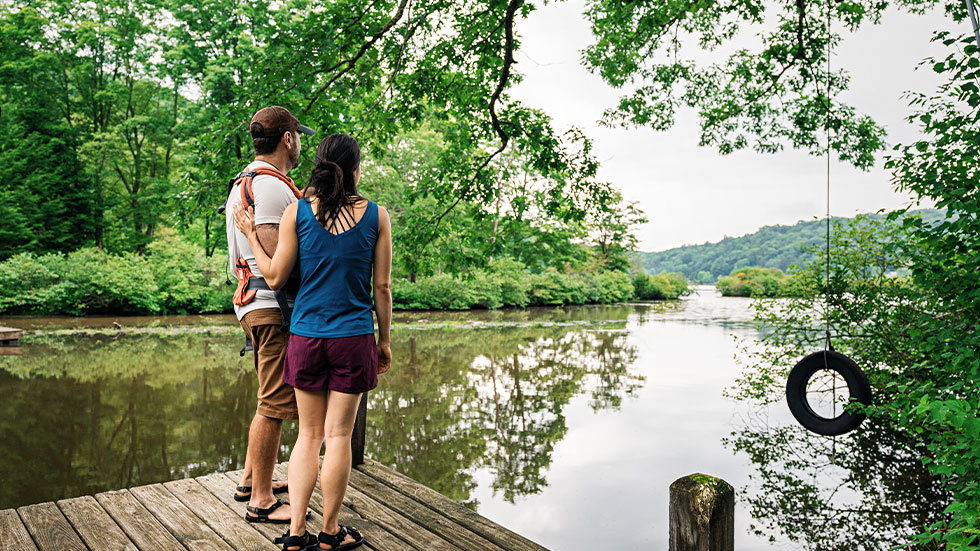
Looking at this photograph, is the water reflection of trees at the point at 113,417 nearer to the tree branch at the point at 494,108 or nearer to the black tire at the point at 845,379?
the tree branch at the point at 494,108

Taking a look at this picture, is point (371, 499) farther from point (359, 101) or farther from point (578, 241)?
point (578, 241)

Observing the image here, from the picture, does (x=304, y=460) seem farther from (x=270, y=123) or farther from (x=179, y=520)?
(x=270, y=123)

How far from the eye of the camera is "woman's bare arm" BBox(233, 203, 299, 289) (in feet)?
7.96

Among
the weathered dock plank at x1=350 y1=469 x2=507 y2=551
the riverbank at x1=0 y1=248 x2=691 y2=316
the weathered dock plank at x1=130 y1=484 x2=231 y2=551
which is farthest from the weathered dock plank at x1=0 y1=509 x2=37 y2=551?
the riverbank at x1=0 y1=248 x2=691 y2=316

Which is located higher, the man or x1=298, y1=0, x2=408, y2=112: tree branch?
x1=298, y1=0, x2=408, y2=112: tree branch

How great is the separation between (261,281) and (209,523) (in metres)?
1.21

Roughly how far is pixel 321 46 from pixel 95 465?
4657mm

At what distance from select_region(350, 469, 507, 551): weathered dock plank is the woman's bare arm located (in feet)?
4.55

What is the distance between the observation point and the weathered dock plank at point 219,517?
2662 millimetres

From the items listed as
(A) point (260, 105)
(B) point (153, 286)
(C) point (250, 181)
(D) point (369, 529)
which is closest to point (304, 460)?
(D) point (369, 529)

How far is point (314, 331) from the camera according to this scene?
237cm

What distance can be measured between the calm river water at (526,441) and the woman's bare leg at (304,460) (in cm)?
294

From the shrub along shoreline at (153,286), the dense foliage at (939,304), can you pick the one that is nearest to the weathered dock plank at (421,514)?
the dense foliage at (939,304)

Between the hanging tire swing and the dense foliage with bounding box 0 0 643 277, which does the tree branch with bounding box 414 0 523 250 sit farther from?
the hanging tire swing
